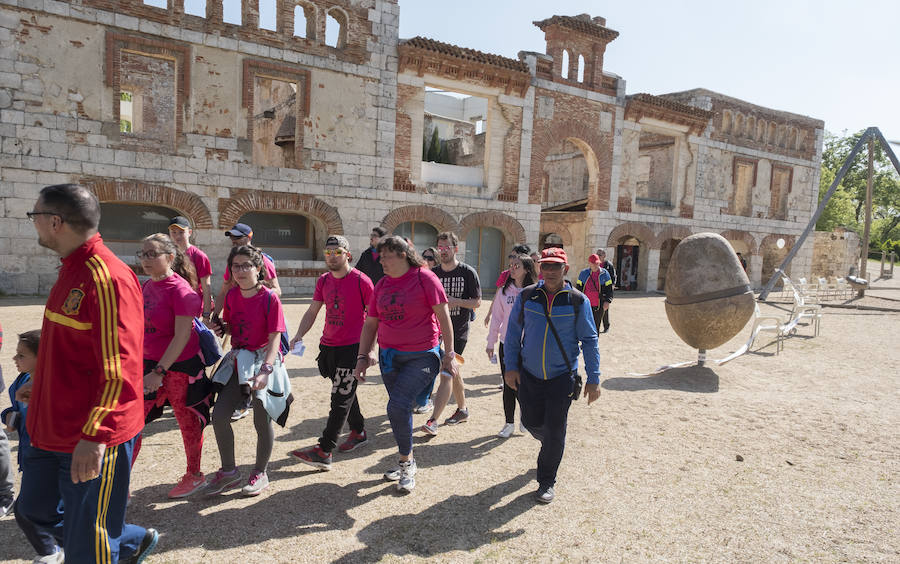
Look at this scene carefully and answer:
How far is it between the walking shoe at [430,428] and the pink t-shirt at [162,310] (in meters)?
2.19

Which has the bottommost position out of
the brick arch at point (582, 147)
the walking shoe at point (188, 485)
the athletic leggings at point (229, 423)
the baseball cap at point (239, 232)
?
the walking shoe at point (188, 485)

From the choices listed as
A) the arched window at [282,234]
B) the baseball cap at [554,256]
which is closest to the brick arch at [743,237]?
the arched window at [282,234]

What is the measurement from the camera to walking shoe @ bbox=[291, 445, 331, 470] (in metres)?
4.05

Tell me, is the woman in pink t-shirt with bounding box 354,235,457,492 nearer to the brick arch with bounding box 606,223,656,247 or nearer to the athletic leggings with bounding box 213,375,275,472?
the athletic leggings with bounding box 213,375,275,472

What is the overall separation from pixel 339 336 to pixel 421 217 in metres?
12.3

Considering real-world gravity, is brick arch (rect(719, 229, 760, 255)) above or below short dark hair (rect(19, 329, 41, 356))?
above

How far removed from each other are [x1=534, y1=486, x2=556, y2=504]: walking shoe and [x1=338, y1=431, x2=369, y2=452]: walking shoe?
157 centimetres

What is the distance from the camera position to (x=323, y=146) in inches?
571

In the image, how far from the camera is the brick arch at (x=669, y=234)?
21266mm

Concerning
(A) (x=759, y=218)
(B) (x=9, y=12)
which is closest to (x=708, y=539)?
(B) (x=9, y=12)

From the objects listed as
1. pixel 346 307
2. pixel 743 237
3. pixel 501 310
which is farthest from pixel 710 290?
pixel 743 237

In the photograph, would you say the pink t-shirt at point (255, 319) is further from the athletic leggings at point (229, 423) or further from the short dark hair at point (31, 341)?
the short dark hair at point (31, 341)

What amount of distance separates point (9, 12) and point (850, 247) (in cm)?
3257


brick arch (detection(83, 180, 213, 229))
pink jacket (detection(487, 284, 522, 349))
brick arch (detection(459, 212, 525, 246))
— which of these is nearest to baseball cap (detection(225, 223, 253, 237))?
pink jacket (detection(487, 284, 522, 349))
